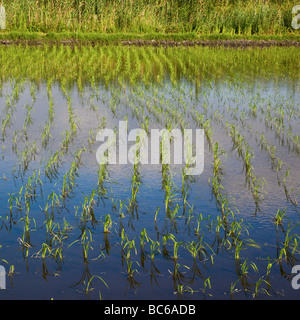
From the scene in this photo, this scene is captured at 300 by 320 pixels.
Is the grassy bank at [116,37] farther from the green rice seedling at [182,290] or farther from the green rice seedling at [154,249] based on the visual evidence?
the green rice seedling at [182,290]

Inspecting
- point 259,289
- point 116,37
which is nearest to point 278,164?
point 259,289

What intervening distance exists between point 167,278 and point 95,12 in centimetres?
1712

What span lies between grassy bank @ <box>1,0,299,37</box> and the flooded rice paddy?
31.0 ft

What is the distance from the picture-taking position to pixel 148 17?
19.0 metres

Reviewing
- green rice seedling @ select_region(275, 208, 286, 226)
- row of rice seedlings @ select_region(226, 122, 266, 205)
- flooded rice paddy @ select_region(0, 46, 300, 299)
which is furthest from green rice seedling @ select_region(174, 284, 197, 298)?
row of rice seedlings @ select_region(226, 122, 266, 205)

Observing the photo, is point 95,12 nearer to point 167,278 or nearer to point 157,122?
point 157,122

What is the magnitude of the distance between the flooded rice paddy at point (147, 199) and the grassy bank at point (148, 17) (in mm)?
9447

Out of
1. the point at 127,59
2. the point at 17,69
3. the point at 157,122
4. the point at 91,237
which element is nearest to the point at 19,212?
the point at 91,237

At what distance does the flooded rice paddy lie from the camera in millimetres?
3012

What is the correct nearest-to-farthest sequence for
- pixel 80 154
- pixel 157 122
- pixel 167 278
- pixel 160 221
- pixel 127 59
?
pixel 167 278 < pixel 160 221 < pixel 80 154 < pixel 157 122 < pixel 127 59

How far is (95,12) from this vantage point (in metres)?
18.8

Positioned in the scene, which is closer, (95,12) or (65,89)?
(65,89)

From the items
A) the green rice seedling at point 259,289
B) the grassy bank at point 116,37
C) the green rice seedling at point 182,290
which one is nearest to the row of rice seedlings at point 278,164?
the green rice seedling at point 259,289
